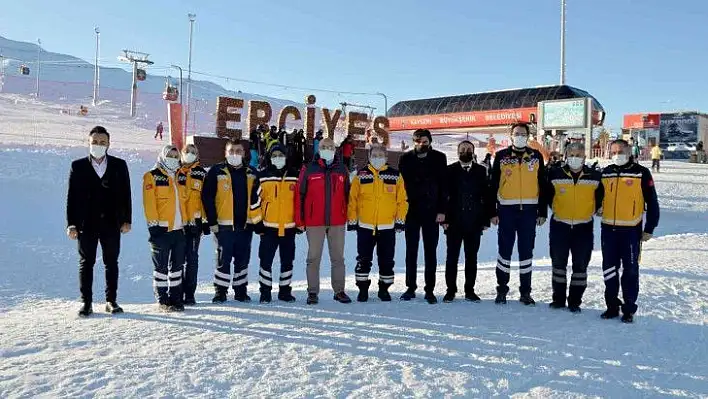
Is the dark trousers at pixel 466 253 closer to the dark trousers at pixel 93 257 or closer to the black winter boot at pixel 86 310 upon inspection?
the dark trousers at pixel 93 257

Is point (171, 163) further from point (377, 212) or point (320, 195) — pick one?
point (377, 212)

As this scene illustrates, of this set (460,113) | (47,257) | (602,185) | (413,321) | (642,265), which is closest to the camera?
(413,321)

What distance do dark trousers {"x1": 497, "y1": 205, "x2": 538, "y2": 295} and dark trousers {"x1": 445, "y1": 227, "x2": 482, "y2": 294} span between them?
28cm

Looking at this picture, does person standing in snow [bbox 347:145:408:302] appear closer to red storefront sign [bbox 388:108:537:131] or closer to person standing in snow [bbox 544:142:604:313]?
person standing in snow [bbox 544:142:604:313]

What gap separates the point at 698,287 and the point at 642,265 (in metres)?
1.42

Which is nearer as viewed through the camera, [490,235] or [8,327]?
[8,327]

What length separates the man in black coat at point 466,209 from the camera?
6008 mm

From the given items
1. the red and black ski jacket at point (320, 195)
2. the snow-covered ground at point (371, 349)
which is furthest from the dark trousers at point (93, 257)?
the red and black ski jacket at point (320, 195)

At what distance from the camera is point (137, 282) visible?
9273 millimetres

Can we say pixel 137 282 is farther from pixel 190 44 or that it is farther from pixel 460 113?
pixel 190 44

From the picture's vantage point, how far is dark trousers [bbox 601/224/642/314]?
17.4ft

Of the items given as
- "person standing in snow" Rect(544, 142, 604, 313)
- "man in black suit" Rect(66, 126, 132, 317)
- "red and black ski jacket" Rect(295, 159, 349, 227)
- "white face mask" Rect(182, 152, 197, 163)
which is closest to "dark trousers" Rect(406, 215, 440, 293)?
"red and black ski jacket" Rect(295, 159, 349, 227)

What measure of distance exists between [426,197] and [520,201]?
0.99 m

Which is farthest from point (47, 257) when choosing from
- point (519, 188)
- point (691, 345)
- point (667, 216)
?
point (667, 216)
